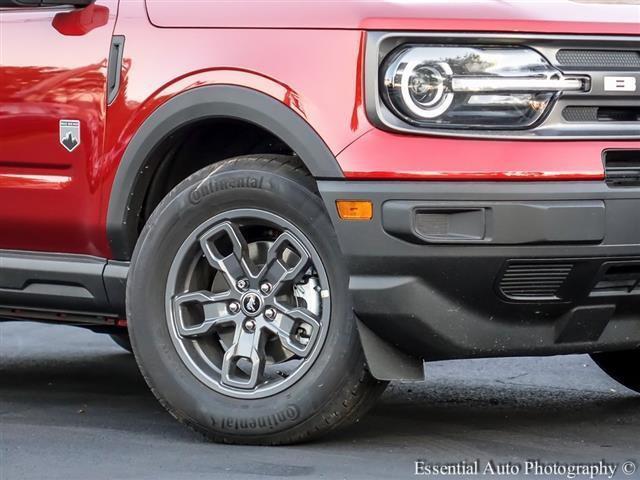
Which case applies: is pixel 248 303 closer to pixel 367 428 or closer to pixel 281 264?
pixel 281 264

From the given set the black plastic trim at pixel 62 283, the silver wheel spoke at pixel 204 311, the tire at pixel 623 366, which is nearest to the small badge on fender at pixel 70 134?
the black plastic trim at pixel 62 283

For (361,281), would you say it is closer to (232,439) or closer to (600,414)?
(232,439)

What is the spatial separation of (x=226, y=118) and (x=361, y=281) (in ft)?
2.29

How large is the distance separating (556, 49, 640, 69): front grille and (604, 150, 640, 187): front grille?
26cm

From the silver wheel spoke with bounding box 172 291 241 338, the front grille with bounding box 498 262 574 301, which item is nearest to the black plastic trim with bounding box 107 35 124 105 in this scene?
the silver wheel spoke with bounding box 172 291 241 338

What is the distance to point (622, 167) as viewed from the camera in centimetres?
443

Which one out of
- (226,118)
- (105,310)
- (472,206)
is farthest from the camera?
(105,310)

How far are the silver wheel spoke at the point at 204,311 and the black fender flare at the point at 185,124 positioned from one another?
12.6 inches

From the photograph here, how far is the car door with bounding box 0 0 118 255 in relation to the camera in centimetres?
502

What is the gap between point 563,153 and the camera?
436cm

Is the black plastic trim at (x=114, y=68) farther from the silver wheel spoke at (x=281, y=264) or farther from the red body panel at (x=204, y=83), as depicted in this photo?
the silver wheel spoke at (x=281, y=264)

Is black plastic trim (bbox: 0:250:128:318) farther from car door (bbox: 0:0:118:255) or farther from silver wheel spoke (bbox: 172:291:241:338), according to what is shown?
silver wheel spoke (bbox: 172:291:241:338)

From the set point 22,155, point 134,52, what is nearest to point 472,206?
point 134,52

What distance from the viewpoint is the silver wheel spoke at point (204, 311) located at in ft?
15.8
